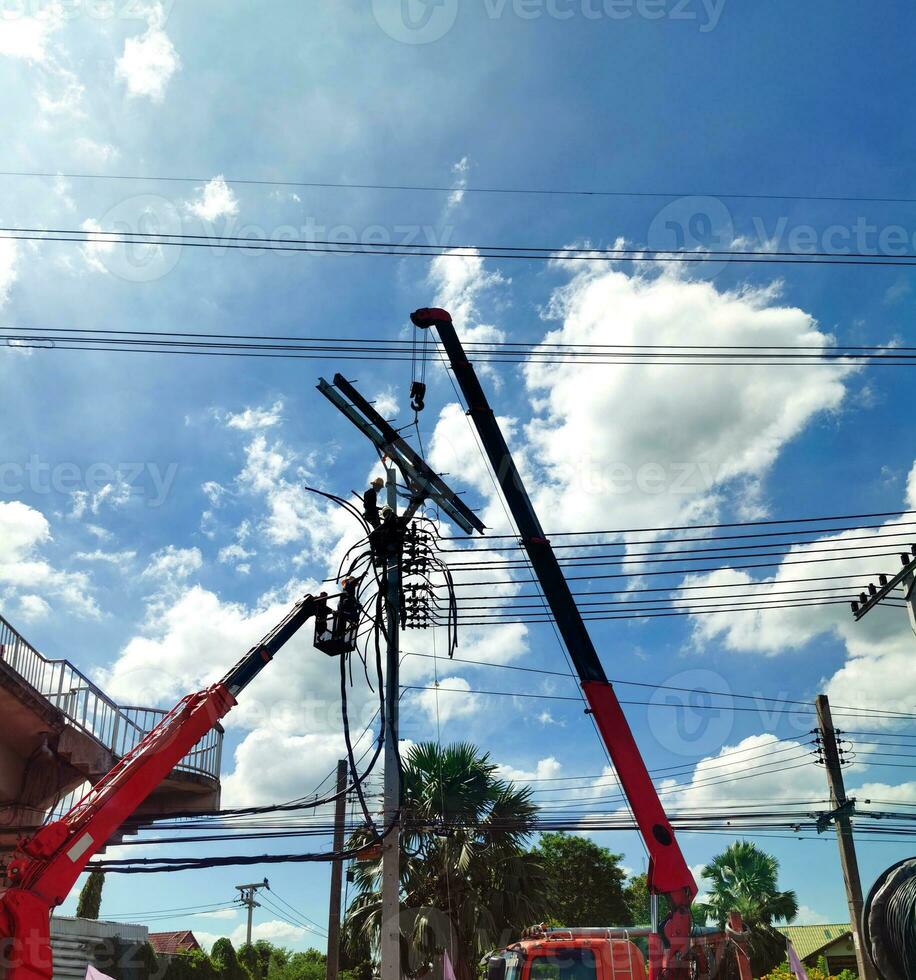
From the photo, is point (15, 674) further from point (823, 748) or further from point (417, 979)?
point (823, 748)

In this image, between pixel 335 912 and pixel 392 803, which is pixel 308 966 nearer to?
pixel 335 912

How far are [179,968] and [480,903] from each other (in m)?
15.4

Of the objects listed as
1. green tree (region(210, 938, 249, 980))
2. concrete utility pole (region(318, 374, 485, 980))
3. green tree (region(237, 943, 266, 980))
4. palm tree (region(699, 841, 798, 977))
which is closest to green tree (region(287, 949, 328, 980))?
green tree (region(237, 943, 266, 980))

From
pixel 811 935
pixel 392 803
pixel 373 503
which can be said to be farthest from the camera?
pixel 811 935

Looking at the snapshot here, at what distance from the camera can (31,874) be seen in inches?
428

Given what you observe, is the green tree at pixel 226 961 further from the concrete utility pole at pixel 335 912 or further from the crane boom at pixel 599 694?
the crane boom at pixel 599 694

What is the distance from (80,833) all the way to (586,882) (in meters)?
36.7

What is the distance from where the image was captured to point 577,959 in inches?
510

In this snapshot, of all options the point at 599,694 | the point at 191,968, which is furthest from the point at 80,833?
the point at 191,968

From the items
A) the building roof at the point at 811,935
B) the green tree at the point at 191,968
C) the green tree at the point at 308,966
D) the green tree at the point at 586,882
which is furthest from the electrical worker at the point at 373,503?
the building roof at the point at 811,935

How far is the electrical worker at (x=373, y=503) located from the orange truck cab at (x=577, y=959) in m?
8.08

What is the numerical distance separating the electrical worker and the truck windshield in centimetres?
823

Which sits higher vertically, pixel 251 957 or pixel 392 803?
pixel 392 803

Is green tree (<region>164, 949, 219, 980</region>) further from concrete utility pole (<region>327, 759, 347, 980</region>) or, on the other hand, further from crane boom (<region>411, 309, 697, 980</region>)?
crane boom (<region>411, 309, 697, 980</region>)
